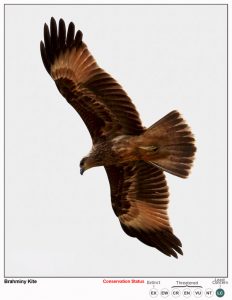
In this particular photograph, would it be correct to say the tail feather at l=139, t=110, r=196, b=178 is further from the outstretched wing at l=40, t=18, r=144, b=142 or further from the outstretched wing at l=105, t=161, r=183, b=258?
the outstretched wing at l=105, t=161, r=183, b=258

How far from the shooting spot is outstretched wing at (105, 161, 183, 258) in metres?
11.5

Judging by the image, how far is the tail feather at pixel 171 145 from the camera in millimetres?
10914

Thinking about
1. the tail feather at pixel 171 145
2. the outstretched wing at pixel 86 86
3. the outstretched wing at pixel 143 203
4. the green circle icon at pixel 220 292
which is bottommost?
the green circle icon at pixel 220 292

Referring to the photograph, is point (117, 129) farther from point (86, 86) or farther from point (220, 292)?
point (220, 292)

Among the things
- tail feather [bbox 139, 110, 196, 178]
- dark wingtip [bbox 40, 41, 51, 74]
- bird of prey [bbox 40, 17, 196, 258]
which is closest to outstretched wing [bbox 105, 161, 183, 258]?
bird of prey [bbox 40, 17, 196, 258]

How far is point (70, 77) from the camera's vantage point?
36.6ft

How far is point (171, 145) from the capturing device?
36.1ft

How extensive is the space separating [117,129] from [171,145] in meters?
0.66

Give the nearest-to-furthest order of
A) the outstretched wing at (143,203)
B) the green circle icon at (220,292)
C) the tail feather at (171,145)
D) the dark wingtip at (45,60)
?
the tail feather at (171,145) → the green circle icon at (220,292) → the dark wingtip at (45,60) → the outstretched wing at (143,203)

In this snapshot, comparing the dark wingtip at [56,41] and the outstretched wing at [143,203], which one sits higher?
the dark wingtip at [56,41]

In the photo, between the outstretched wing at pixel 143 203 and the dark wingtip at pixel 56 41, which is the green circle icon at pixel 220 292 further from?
the dark wingtip at pixel 56 41

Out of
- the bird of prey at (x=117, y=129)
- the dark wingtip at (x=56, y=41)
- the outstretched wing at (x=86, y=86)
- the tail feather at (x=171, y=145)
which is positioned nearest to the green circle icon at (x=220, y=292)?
the bird of prey at (x=117, y=129)

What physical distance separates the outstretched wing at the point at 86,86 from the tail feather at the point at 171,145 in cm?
20

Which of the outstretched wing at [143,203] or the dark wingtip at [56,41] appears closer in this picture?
the dark wingtip at [56,41]
